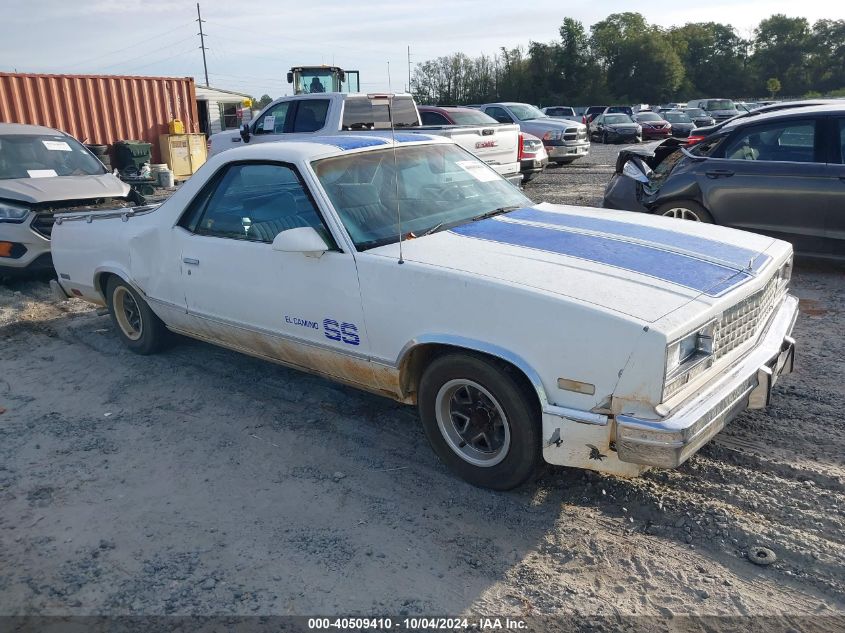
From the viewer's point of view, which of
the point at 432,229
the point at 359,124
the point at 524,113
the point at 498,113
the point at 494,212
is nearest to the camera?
the point at 432,229

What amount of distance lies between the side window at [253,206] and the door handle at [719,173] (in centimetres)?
501

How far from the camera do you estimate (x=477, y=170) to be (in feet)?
15.6

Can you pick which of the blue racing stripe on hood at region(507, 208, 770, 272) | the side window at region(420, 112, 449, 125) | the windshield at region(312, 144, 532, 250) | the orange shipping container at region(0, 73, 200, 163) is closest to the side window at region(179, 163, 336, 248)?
the windshield at region(312, 144, 532, 250)

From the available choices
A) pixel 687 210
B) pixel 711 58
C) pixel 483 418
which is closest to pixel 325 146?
pixel 483 418

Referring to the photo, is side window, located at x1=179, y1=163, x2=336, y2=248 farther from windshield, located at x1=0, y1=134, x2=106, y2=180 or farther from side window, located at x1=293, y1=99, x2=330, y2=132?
side window, located at x1=293, y1=99, x2=330, y2=132

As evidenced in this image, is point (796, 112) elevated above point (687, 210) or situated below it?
above

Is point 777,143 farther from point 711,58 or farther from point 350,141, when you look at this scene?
point 711,58

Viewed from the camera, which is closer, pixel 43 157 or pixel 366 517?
pixel 366 517

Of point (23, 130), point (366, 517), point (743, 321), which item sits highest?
point (23, 130)

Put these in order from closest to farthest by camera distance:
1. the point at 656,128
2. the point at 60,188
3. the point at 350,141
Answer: the point at 350,141, the point at 60,188, the point at 656,128

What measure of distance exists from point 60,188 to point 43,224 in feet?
2.11

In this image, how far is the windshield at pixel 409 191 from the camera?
391cm

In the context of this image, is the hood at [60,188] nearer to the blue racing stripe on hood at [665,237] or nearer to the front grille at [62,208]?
the front grille at [62,208]

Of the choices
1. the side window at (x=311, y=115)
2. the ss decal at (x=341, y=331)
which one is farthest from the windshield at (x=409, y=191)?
the side window at (x=311, y=115)
